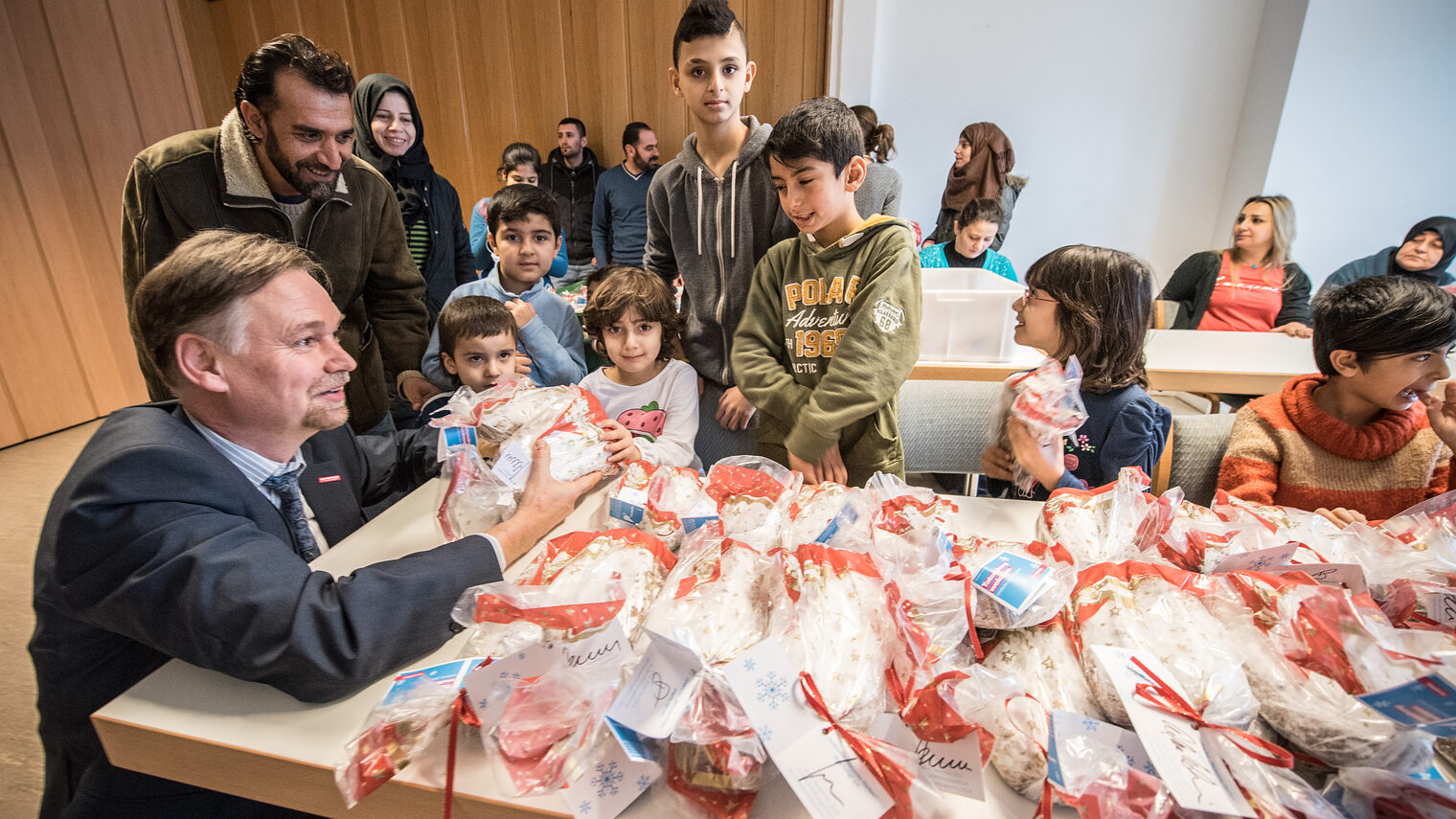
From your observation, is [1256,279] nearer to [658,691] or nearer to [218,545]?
[658,691]

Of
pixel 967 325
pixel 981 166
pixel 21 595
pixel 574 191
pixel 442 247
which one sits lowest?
pixel 21 595

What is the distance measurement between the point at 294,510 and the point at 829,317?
125 cm

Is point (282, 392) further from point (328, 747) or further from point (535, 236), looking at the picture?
point (535, 236)

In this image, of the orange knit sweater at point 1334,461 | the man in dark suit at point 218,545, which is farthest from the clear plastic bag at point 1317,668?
the man in dark suit at point 218,545

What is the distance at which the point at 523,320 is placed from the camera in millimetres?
2227

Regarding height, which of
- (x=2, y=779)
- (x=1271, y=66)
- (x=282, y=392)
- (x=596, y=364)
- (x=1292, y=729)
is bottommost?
(x=2, y=779)

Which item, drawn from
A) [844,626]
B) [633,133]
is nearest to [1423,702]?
[844,626]

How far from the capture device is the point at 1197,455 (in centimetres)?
167

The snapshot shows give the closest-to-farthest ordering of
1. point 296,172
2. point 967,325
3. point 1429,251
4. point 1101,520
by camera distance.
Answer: point 1101,520, point 296,172, point 967,325, point 1429,251

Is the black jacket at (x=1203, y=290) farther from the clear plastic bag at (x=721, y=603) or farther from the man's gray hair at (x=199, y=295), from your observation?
the man's gray hair at (x=199, y=295)

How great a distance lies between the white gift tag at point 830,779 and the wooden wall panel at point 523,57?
182 inches

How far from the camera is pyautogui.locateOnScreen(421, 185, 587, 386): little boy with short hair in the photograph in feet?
7.30

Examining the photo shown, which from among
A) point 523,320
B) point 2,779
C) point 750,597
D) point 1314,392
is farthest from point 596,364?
point 1314,392

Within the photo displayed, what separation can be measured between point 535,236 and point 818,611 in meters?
2.00
